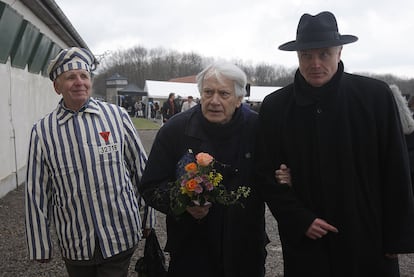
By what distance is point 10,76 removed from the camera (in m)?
7.77

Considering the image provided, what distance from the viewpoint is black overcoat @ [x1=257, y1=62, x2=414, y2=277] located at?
2.36m

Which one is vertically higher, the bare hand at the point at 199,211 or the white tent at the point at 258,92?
the white tent at the point at 258,92

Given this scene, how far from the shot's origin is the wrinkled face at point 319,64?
2465 millimetres

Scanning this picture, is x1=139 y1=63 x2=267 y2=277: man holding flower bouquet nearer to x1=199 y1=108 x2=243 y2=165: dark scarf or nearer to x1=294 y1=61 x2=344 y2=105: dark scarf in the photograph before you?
x1=199 y1=108 x2=243 y2=165: dark scarf

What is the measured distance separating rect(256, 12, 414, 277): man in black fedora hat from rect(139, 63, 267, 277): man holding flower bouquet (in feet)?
0.66

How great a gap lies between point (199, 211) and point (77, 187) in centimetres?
79

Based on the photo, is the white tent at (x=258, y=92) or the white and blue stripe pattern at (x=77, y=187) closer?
the white and blue stripe pattern at (x=77, y=187)

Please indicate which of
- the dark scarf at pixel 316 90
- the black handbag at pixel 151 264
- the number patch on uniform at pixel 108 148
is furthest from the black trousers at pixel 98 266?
the dark scarf at pixel 316 90

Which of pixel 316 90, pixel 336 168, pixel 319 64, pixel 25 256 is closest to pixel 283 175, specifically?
pixel 336 168

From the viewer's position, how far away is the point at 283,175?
255 centimetres

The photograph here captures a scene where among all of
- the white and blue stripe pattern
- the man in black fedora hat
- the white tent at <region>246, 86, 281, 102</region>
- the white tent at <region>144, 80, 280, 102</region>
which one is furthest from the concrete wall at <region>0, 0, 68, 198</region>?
the white tent at <region>246, 86, 281, 102</region>

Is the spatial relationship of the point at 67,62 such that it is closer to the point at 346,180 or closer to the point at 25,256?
the point at 346,180

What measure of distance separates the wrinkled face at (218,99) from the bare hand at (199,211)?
22.5 inches

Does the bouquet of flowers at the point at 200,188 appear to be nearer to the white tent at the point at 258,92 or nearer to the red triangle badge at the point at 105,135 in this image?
the red triangle badge at the point at 105,135
